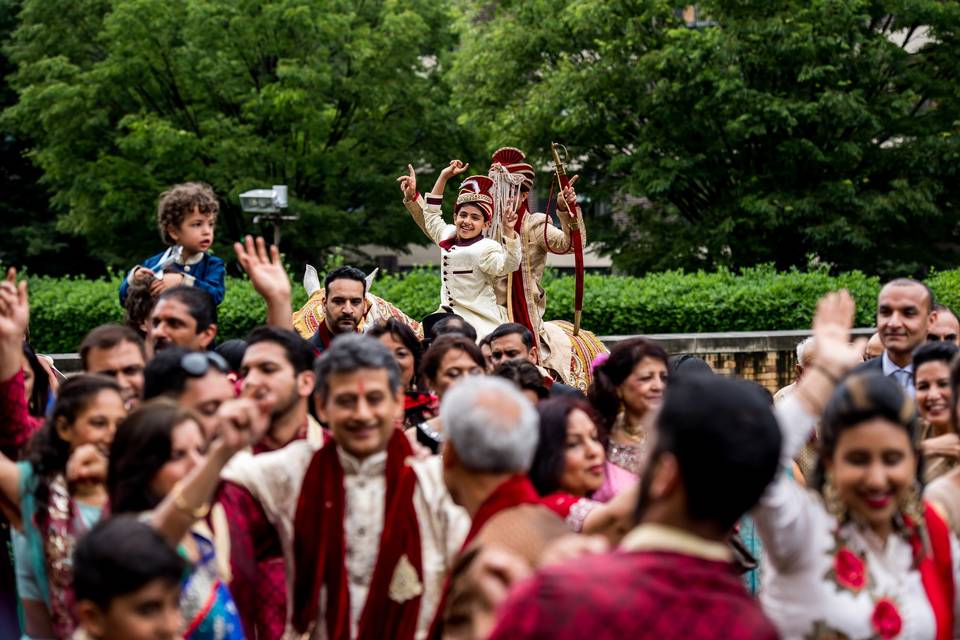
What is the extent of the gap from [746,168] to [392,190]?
728cm

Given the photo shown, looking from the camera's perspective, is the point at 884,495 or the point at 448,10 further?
the point at 448,10

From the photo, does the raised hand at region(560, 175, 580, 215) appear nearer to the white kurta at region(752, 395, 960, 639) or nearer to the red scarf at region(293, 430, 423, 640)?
the red scarf at region(293, 430, 423, 640)

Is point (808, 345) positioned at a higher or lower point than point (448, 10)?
lower

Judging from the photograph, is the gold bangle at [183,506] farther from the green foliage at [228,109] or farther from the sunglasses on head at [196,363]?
the green foliage at [228,109]

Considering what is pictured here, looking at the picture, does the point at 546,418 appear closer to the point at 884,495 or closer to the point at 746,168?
the point at 884,495

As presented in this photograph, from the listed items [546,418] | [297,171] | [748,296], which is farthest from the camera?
[297,171]

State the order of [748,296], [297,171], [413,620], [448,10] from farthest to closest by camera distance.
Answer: [448,10] < [297,171] < [748,296] < [413,620]

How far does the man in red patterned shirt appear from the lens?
2.48 m

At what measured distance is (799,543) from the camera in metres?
3.20

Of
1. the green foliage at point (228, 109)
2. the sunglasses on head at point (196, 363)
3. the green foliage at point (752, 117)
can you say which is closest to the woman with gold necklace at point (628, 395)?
the sunglasses on head at point (196, 363)

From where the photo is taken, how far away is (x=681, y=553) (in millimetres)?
2639

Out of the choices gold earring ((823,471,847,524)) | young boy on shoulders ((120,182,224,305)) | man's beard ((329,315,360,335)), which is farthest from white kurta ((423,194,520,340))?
gold earring ((823,471,847,524))

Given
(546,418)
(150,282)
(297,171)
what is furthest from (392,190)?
(546,418)

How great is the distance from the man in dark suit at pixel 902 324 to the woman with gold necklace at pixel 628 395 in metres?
1.85
